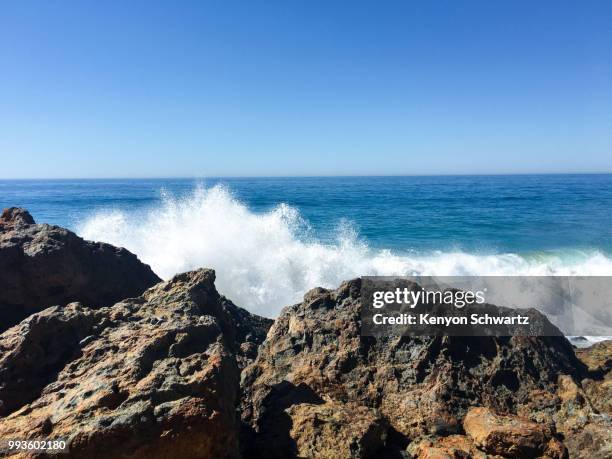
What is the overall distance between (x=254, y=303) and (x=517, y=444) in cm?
918

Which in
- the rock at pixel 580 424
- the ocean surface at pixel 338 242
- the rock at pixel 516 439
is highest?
the rock at pixel 516 439

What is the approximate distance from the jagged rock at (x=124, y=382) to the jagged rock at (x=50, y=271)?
5.57ft

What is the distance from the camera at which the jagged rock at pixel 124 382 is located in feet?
7.94

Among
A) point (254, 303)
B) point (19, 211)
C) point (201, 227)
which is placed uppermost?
point (19, 211)

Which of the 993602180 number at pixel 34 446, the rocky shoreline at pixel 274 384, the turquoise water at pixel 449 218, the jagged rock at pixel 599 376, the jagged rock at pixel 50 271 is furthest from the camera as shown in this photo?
the turquoise water at pixel 449 218


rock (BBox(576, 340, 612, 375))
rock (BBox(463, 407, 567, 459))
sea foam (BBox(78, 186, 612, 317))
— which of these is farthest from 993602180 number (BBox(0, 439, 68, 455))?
sea foam (BBox(78, 186, 612, 317))

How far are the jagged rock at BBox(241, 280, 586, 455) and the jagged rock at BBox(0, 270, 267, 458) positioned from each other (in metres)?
0.68

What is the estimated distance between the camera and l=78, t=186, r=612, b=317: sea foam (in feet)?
41.6

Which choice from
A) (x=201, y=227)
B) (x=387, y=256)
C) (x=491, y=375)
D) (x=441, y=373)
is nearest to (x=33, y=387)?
(x=441, y=373)

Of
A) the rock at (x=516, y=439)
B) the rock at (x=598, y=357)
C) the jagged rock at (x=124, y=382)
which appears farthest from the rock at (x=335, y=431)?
the rock at (x=598, y=357)

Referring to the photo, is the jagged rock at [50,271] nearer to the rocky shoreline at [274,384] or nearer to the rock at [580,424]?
the rocky shoreline at [274,384]

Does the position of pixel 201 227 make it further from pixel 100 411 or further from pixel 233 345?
pixel 100 411

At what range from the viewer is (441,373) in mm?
3867

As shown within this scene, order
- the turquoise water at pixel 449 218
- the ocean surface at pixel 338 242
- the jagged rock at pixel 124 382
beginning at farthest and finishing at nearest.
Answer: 1. the turquoise water at pixel 449 218
2. the ocean surface at pixel 338 242
3. the jagged rock at pixel 124 382
